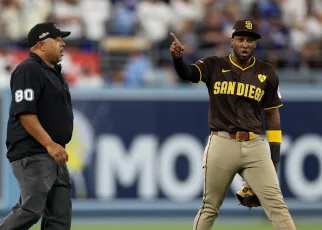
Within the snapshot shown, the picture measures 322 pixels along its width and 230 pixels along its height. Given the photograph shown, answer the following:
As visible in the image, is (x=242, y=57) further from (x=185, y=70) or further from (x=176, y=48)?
(x=176, y=48)

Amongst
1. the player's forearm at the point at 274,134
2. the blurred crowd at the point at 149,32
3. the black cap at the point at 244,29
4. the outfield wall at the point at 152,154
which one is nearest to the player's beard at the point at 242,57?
the black cap at the point at 244,29

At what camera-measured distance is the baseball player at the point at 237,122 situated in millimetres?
7992

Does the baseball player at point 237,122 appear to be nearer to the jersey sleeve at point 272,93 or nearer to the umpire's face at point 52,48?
the jersey sleeve at point 272,93

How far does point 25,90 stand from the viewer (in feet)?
24.1

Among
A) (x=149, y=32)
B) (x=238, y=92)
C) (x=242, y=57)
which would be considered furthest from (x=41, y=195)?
(x=149, y=32)

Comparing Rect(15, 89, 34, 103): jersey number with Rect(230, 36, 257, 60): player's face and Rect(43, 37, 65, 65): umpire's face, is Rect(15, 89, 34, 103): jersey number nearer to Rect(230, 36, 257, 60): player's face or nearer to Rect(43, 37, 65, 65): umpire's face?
Rect(43, 37, 65, 65): umpire's face

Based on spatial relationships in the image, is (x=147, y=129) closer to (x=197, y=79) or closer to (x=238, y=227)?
(x=238, y=227)

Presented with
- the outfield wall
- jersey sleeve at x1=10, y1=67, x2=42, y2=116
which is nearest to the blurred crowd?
the outfield wall

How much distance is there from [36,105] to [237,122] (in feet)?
6.40

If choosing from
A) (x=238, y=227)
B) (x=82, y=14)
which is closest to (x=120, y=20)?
(x=82, y=14)

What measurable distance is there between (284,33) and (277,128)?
27.5ft

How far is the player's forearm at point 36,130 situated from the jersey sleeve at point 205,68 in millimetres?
1708

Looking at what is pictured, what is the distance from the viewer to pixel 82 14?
16.0 m

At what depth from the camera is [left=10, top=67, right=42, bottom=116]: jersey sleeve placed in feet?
24.0
